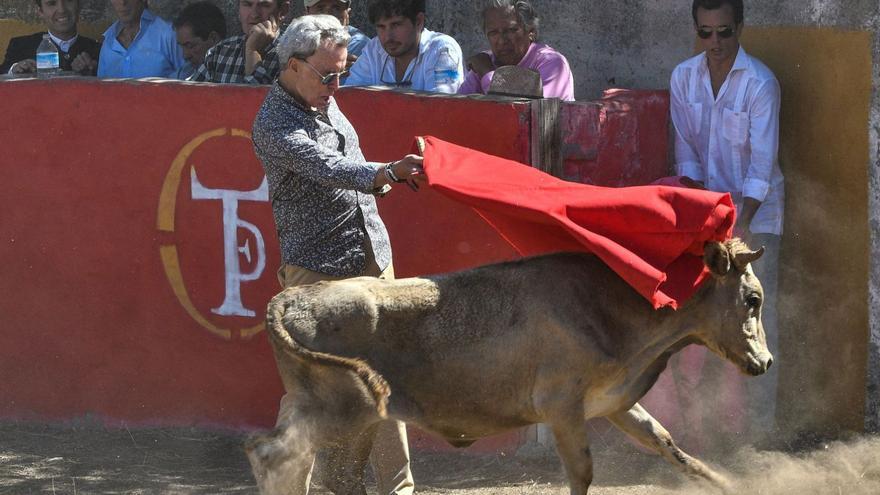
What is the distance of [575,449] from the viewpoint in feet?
18.9

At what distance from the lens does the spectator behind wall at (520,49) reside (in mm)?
7906

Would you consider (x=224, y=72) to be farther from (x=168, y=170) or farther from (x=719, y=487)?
(x=719, y=487)

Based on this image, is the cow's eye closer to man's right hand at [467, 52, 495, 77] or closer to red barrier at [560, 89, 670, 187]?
red barrier at [560, 89, 670, 187]

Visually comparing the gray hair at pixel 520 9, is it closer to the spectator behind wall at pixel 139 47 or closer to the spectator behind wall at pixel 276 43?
the spectator behind wall at pixel 276 43

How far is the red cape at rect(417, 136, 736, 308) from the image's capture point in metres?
5.64

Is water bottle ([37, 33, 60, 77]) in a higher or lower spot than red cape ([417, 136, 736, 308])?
higher

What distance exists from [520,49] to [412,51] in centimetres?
64

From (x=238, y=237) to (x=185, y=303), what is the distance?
1.66 feet

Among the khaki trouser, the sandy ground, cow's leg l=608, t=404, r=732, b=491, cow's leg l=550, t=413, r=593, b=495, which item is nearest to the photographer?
cow's leg l=550, t=413, r=593, b=495

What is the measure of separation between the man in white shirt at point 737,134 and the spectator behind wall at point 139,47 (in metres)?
3.48

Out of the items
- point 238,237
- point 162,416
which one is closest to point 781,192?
point 238,237

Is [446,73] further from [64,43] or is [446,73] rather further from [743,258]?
[64,43]

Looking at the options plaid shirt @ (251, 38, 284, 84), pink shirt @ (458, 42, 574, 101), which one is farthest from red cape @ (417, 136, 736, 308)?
plaid shirt @ (251, 38, 284, 84)

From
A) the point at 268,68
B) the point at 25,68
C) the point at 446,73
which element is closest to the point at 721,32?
the point at 446,73
